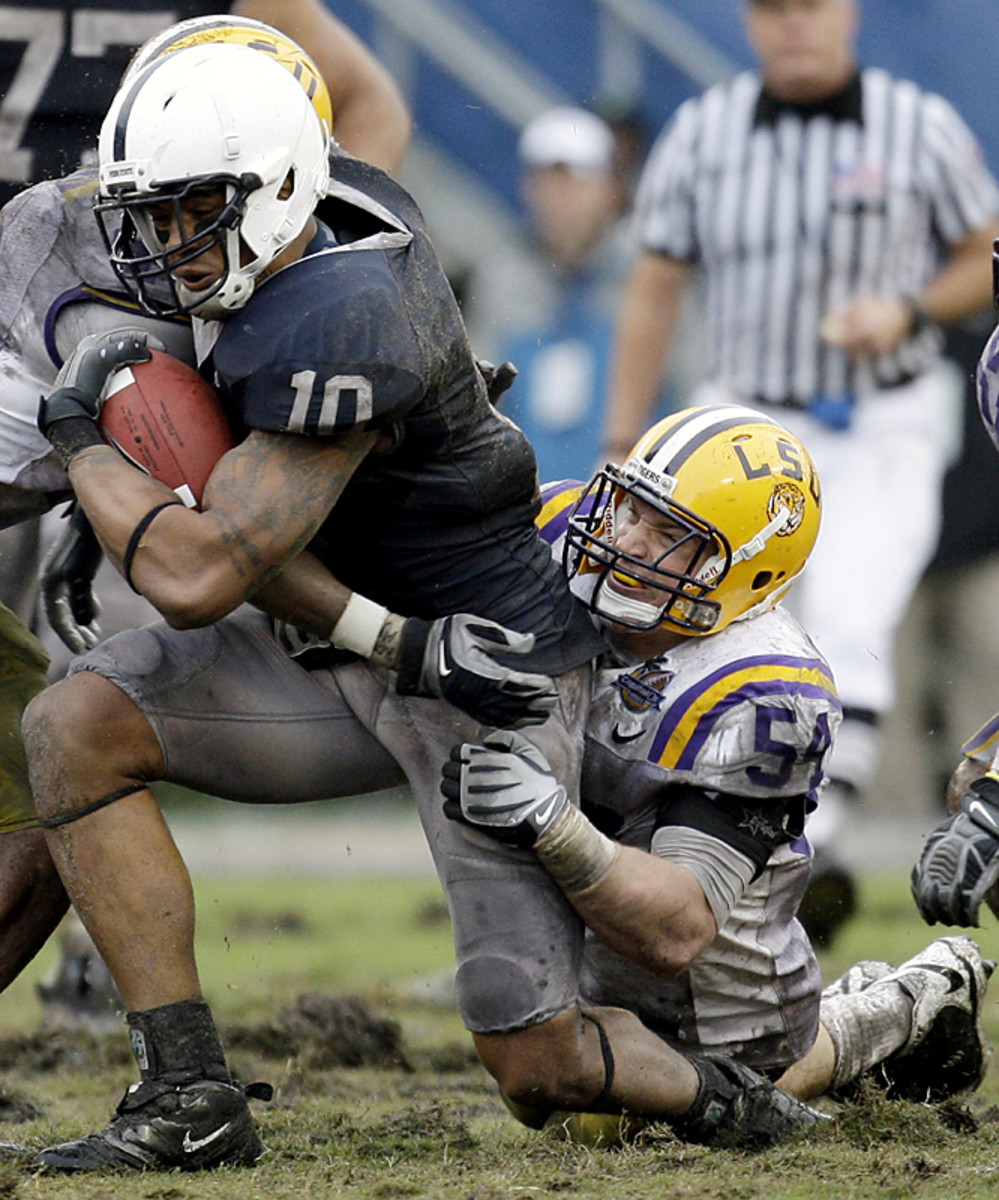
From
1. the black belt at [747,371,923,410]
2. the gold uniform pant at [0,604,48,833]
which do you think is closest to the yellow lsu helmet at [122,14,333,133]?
the gold uniform pant at [0,604,48,833]

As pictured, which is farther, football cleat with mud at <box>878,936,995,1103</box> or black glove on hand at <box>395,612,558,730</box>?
football cleat with mud at <box>878,936,995,1103</box>

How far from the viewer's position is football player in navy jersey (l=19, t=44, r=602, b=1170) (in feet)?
9.57

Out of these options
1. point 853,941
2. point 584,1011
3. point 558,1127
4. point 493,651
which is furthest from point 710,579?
point 853,941

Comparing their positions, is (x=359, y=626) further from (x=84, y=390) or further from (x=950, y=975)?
(x=950, y=975)

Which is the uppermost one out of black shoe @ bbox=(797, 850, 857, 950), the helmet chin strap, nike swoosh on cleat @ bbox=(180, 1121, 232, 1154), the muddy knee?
the helmet chin strap

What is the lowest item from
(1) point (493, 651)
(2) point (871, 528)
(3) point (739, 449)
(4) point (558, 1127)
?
(4) point (558, 1127)

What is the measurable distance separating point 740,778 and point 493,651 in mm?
490

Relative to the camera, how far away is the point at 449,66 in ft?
19.7

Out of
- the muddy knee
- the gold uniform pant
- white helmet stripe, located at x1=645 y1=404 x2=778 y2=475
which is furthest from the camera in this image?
the gold uniform pant

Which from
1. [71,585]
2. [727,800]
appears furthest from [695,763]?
[71,585]

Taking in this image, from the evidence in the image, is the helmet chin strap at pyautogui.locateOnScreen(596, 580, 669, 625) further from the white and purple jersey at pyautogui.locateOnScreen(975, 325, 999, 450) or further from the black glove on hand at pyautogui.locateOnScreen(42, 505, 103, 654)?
the black glove on hand at pyautogui.locateOnScreen(42, 505, 103, 654)

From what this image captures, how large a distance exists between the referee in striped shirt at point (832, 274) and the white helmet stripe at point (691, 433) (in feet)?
7.80

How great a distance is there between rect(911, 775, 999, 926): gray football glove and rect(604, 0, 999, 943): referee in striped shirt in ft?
9.64

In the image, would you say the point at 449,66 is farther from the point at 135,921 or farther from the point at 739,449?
the point at 135,921
